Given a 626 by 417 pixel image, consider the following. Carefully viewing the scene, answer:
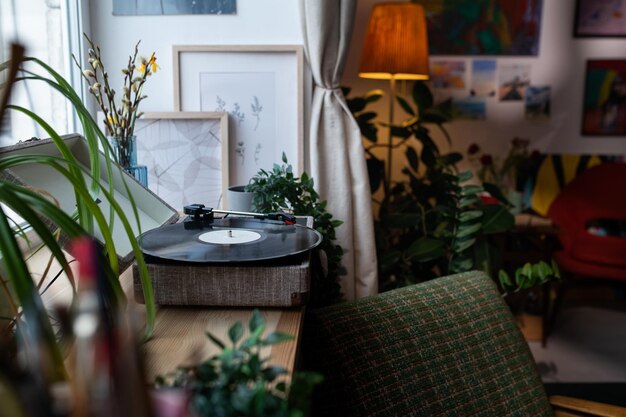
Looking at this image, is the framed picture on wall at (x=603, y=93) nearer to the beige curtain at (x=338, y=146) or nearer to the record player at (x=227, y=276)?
the beige curtain at (x=338, y=146)

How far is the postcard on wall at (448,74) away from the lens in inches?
139

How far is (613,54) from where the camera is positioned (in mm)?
3664

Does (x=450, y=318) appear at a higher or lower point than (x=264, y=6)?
lower

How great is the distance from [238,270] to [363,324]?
0.92 feet

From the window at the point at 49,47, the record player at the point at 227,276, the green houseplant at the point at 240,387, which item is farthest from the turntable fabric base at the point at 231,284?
the window at the point at 49,47

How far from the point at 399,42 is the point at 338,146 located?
0.96 meters

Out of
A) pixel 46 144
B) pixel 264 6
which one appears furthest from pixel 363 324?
pixel 264 6

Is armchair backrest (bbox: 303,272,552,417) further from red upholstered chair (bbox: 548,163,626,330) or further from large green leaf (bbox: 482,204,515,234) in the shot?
red upholstered chair (bbox: 548,163,626,330)

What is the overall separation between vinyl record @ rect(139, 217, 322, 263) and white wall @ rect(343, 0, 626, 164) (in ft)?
8.82

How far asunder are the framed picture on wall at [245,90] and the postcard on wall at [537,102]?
2159mm

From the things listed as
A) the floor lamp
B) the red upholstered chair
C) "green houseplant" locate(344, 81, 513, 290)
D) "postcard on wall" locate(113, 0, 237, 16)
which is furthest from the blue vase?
the red upholstered chair

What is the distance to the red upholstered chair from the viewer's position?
3.18 meters

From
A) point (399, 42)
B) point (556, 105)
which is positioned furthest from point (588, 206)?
point (399, 42)

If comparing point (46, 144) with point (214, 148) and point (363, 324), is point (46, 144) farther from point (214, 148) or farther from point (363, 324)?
point (214, 148)
